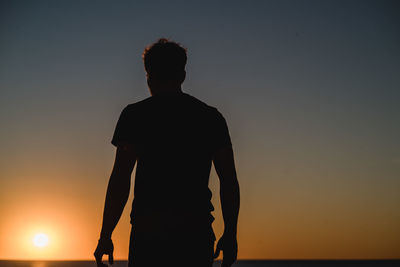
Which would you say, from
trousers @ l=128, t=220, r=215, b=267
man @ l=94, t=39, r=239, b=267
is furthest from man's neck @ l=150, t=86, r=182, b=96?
trousers @ l=128, t=220, r=215, b=267

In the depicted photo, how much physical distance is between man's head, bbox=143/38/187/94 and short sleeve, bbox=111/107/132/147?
0.30 meters

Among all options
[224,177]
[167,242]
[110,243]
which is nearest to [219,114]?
[224,177]

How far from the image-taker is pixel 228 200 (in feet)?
10.7

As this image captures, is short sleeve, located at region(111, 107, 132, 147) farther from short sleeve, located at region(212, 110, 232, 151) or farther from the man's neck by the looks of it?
short sleeve, located at region(212, 110, 232, 151)

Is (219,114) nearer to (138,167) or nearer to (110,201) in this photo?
(138,167)

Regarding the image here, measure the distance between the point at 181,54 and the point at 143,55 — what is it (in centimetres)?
32

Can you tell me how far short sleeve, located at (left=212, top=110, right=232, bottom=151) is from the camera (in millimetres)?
3272

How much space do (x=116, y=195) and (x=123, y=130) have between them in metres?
0.47

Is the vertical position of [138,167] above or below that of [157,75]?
below

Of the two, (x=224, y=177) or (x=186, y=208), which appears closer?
(x=186, y=208)

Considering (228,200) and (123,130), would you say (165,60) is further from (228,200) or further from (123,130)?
(228,200)

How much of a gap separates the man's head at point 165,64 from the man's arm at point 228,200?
644mm

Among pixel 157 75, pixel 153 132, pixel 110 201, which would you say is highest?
pixel 157 75

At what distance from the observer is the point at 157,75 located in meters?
3.38
